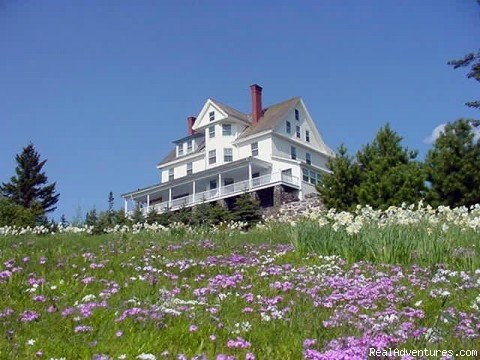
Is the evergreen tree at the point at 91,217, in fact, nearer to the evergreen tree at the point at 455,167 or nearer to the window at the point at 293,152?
the evergreen tree at the point at 455,167

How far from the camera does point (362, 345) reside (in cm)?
394

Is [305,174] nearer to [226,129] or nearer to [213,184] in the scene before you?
[226,129]

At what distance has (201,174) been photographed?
5059 cm

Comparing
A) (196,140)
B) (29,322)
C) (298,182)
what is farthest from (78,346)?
(196,140)

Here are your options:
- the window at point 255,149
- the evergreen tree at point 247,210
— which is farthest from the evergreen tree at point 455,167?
the window at point 255,149

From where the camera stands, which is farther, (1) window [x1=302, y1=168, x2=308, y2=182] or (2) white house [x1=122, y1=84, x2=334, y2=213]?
(1) window [x1=302, y1=168, x2=308, y2=182]

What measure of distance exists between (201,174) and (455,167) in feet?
98.6

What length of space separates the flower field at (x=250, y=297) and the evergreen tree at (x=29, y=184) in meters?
48.0

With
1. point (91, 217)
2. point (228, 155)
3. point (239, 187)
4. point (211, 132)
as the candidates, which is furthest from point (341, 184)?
point (211, 132)

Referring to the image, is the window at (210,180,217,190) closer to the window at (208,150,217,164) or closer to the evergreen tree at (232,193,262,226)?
the window at (208,150,217,164)

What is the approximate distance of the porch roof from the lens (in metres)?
47.2

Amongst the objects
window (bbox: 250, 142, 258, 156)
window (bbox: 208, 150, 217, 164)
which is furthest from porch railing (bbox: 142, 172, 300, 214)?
window (bbox: 208, 150, 217, 164)

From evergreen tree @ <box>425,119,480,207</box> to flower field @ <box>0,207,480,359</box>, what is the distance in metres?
14.0

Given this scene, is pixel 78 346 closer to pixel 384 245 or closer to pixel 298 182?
pixel 384 245
